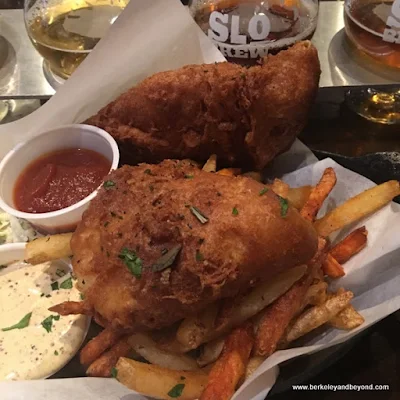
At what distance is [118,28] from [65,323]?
1164 mm

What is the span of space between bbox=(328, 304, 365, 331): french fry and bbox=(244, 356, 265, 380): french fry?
232 mm

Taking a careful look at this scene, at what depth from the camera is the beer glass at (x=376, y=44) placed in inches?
94.7

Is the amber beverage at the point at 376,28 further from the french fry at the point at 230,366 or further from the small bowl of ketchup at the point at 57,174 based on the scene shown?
the french fry at the point at 230,366

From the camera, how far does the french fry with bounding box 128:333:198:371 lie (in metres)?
1.59

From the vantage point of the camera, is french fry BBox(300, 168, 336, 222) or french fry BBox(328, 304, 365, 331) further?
french fry BBox(300, 168, 336, 222)

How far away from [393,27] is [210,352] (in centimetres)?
158

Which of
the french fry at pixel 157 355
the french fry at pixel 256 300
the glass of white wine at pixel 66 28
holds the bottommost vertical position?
the french fry at pixel 157 355

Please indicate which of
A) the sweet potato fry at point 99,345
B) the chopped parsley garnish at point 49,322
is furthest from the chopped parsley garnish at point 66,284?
the sweet potato fry at point 99,345

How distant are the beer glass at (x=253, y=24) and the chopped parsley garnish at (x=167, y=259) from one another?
1211 millimetres

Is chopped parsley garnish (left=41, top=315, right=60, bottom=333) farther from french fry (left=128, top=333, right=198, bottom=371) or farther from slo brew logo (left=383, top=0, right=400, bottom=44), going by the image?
slo brew logo (left=383, top=0, right=400, bottom=44)

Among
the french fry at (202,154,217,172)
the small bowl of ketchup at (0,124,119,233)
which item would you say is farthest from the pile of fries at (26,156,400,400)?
the small bowl of ketchup at (0,124,119,233)

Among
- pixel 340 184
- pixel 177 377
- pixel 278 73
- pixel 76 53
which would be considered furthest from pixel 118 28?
pixel 177 377

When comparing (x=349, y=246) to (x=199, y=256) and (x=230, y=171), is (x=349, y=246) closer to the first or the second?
(x=230, y=171)

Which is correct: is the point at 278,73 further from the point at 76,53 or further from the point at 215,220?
the point at 76,53
